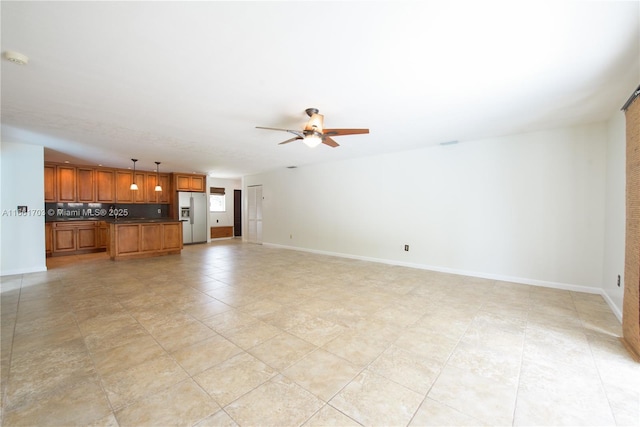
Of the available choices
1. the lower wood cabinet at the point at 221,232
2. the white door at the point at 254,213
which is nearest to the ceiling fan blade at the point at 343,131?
the white door at the point at 254,213

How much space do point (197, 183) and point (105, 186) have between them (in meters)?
2.52

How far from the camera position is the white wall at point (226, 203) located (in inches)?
391

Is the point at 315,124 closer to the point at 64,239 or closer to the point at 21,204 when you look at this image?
the point at 21,204

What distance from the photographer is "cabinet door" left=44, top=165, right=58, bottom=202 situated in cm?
661

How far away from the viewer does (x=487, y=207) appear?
4512 mm

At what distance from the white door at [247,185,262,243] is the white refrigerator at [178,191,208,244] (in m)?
1.54

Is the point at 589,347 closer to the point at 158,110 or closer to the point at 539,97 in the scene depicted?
the point at 539,97

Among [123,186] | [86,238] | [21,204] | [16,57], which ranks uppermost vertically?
[16,57]

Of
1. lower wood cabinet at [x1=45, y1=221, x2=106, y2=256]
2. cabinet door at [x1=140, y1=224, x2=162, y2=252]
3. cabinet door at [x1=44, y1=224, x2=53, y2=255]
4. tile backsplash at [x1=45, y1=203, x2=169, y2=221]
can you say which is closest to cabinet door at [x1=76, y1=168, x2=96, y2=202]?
tile backsplash at [x1=45, y1=203, x2=169, y2=221]

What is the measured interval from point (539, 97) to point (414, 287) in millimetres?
2888

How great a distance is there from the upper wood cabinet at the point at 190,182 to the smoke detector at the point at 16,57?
6.85 metres

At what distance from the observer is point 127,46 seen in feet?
6.46

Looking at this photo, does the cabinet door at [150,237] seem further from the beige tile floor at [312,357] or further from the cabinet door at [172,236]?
the beige tile floor at [312,357]

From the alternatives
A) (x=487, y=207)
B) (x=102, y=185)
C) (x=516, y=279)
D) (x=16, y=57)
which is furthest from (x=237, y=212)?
(x=516, y=279)
